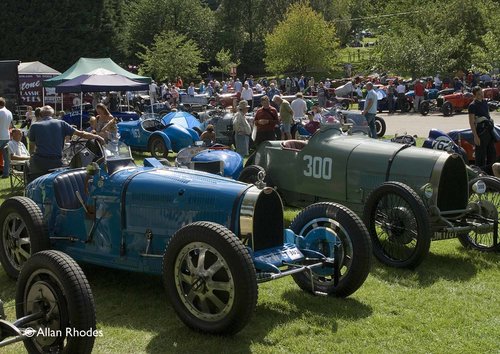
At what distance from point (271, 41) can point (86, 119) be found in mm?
28857

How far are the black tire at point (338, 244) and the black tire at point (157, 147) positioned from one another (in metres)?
10.7

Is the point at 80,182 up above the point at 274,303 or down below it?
above

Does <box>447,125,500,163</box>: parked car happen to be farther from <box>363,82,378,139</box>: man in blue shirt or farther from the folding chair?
the folding chair

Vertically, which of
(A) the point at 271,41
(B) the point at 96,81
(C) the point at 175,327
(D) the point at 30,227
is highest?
(A) the point at 271,41

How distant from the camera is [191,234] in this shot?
16.8 feet

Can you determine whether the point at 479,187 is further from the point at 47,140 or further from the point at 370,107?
the point at 370,107

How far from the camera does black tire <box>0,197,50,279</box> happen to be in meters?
6.61

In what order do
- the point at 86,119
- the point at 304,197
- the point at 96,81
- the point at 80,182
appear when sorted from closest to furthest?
the point at 80,182, the point at 304,197, the point at 96,81, the point at 86,119

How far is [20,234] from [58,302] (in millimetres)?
2653

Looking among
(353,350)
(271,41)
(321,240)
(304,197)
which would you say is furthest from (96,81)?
(271,41)

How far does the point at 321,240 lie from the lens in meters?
6.23

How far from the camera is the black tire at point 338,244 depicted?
594cm

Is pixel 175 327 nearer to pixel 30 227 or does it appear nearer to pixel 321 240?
pixel 321 240

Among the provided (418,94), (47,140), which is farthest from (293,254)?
(418,94)
